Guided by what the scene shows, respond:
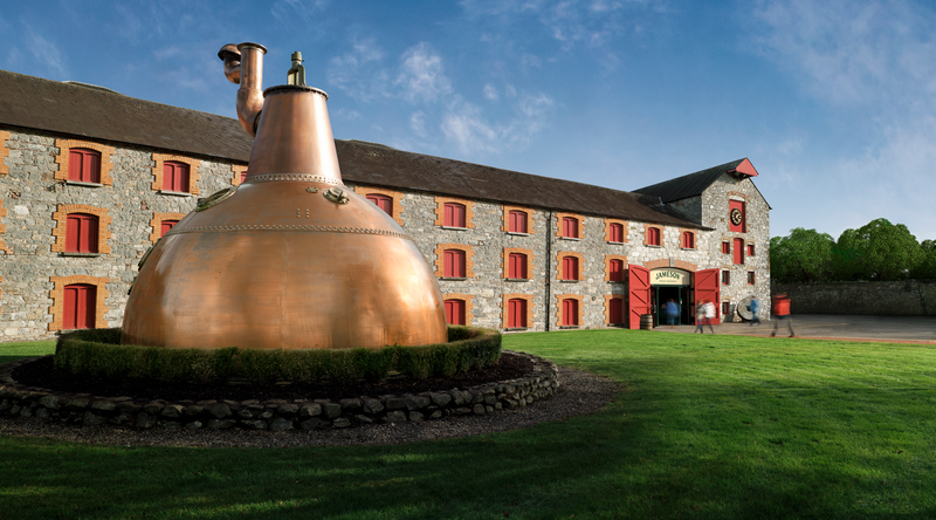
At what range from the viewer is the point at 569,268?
3025 centimetres

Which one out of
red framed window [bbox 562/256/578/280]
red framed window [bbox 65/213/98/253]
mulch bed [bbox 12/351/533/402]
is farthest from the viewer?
red framed window [bbox 562/256/578/280]

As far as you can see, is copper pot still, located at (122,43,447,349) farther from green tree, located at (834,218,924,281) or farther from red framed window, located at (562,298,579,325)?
green tree, located at (834,218,924,281)

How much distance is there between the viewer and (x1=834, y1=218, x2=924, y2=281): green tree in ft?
184

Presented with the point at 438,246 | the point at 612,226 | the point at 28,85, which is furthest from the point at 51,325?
the point at 612,226

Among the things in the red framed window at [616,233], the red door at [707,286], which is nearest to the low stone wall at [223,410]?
the red framed window at [616,233]

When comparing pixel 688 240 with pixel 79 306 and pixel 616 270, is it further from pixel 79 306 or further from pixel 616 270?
pixel 79 306

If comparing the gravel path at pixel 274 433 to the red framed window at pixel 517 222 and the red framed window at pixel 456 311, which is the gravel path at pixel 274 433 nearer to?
the red framed window at pixel 456 311

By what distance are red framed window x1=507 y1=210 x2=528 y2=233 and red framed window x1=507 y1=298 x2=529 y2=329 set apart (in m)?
3.98

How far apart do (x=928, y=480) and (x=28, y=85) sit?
2924cm

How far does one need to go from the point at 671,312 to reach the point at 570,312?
7.62 meters

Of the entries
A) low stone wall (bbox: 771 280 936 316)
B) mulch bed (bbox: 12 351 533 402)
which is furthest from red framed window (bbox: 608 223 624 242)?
low stone wall (bbox: 771 280 936 316)

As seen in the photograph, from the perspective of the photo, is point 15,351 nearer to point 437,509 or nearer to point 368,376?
point 368,376

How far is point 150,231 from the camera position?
2059 cm

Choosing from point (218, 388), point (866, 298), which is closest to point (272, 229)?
point (218, 388)
